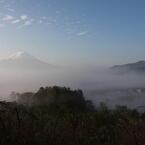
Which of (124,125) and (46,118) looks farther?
→ (46,118)

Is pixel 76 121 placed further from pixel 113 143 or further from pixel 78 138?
pixel 113 143

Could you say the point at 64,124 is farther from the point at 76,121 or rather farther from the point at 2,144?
the point at 2,144

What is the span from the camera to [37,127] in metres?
9.02

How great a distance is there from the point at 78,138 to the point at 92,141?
71 centimetres

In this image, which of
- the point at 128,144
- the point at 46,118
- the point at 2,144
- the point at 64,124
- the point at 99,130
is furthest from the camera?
the point at 99,130

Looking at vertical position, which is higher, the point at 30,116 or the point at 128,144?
the point at 30,116

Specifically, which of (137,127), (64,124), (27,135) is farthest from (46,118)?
(137,127)

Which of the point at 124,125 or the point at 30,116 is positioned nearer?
the point at 124,125

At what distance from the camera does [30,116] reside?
9.02 m

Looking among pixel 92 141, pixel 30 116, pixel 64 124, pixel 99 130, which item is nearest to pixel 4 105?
pixel 30 116

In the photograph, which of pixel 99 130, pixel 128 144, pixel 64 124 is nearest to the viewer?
pixel 128 144

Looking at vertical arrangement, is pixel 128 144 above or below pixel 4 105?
below

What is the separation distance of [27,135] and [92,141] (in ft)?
6.00

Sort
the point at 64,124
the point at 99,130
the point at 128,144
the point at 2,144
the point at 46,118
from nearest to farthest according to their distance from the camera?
the point at 2,144 < the point at 128,144 < the point at 64,124 < the point at 46,118 < the point at 99,130
